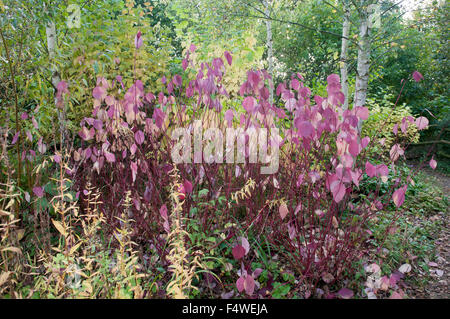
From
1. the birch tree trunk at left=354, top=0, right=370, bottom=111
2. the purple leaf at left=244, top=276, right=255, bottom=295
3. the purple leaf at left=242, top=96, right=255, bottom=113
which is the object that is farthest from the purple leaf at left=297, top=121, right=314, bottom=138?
the birch tree trunk at left=354, top=0, right=370, bottom=111

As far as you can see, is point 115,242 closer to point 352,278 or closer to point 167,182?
point 167,182

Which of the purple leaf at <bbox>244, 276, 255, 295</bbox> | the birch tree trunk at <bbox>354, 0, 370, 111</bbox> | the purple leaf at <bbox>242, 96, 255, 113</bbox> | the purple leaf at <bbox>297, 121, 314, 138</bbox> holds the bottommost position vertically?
the purple leaf at <bbox>244, 276, 255, 295</bbox>

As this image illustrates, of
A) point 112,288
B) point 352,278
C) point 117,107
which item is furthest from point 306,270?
point 117,107

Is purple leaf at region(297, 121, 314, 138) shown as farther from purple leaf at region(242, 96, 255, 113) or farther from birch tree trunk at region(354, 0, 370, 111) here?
birch tree trunk at region(354, 0, 370, 111)

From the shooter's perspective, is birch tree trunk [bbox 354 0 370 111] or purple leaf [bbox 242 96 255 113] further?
birch tree trunk [bbox 354 0 370 111]

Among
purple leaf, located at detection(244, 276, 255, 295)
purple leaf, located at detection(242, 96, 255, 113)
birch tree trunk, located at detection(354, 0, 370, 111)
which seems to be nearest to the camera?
purple leaf, located at detection(244, 276, 255, 295)

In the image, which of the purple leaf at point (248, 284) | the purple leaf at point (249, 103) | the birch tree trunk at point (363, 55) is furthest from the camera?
the birch tree trunk at point (363, 55)

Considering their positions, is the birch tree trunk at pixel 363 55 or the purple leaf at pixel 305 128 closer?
the purple leaf at pixel 305 128

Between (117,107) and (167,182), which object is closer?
(117,107)

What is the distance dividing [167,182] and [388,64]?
30.9ft

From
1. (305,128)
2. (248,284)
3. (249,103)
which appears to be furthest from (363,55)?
(248,284)

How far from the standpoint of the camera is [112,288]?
1.55m

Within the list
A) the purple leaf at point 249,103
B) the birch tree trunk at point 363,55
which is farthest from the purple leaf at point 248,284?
the birch tree trunk at point 363,55

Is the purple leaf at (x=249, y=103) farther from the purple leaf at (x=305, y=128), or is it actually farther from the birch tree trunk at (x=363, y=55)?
the birch tree trunk at (x=363, y=55)
